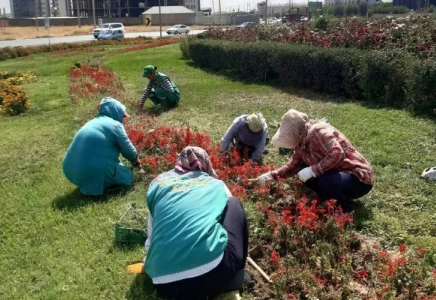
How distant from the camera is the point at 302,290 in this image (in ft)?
10.6

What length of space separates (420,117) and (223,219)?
5727 millimetres

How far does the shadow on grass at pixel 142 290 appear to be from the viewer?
11.2 ft

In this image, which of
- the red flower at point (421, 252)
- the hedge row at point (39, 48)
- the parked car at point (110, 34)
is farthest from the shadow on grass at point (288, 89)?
the parked car at point (110, 34)

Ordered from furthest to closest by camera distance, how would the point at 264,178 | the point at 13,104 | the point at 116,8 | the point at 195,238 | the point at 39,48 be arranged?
the point at 116,8
the point at 39,48
the point at 13,104
the point at 264,178
the point at 195,238

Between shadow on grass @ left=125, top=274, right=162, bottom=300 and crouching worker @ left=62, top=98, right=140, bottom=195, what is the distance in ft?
6.39

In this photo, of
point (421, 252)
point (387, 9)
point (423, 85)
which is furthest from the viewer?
point (387, 9)

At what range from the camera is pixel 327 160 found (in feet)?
14.0

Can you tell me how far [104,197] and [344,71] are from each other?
668 centimetres

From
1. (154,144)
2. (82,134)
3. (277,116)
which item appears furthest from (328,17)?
(82,134)

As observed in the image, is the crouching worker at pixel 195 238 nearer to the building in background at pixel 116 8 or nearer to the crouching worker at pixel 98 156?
the crouching worker at pixel 98 156

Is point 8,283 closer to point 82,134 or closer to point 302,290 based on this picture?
point 82,134

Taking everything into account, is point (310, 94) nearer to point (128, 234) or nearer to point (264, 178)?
point (264, 178)

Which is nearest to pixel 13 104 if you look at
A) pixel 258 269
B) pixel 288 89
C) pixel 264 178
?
pixel 288 89

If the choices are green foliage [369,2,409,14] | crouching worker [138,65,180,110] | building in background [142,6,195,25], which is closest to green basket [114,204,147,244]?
crouching worker [138,65,180,110]
